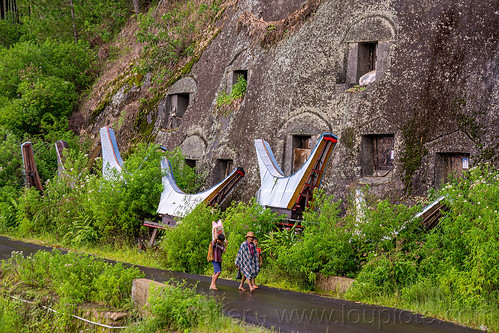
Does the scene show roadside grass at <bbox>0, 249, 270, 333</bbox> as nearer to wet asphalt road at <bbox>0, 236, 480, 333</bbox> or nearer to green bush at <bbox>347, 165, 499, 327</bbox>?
wet asphalt road at <bbox>0, 236, 480, 333</bbox>

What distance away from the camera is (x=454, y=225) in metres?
9.02

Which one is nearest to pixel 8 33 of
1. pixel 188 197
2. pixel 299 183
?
pixel 188 197

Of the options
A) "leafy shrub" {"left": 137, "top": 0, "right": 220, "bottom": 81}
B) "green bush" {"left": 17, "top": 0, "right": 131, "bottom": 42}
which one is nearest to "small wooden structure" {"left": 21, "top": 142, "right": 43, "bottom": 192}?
"leafy shrub" {"left": 137, "top": 0, "right": 220, "bottom": 81}

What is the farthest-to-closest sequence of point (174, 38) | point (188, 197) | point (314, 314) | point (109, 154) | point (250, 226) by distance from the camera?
point (174, 38) → point (109, 154) → point (188, 197) → point (250, 226) → point (314, 314)

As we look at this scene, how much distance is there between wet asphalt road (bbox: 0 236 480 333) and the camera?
7.46 metres

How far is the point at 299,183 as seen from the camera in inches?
466

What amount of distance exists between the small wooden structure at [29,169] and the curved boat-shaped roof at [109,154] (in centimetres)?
334

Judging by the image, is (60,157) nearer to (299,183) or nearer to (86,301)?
(299,183)

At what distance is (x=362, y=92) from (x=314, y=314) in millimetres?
6140

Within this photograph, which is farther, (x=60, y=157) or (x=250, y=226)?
(x=60, y=157)

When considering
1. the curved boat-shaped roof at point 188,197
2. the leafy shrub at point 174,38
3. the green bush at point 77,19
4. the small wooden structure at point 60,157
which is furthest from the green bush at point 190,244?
the green bush at point 77,19

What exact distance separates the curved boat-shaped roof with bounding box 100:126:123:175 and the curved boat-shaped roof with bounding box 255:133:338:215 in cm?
553

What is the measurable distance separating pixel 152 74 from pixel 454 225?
49.8ft

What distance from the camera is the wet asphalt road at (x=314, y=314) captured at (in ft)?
24.5
